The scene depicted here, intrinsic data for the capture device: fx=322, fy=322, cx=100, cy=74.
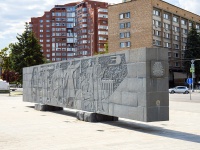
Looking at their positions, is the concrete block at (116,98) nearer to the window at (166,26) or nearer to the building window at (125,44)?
the building window at (125,44)

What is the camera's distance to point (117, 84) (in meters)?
13.7

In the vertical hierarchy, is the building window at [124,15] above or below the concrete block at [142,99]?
above

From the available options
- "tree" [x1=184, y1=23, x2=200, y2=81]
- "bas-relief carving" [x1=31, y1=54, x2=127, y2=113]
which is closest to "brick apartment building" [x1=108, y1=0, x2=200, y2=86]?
"tree" [x1=184, y1=23, x2=200, y2=81]

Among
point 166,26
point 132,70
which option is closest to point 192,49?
point 166,26

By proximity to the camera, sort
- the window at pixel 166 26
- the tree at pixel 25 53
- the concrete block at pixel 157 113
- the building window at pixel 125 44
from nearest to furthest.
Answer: the concrete block at pixel 157 113 → the tree at pixel 25 53 → the building window at pixel 125 44 → the window at pixel 166 26

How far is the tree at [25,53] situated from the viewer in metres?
53.2

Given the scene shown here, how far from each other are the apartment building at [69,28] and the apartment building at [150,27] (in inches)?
1502

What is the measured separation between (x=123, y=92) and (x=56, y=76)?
7.62 meters

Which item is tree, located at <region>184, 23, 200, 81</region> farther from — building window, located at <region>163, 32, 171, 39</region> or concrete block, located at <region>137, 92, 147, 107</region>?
concrete block, located at <region>137, 92, 147, 107</region>

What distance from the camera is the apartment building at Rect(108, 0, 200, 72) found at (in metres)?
65.9

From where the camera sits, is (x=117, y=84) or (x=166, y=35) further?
(x=166, y=35)

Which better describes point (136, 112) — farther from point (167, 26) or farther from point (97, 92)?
point (167, 26)


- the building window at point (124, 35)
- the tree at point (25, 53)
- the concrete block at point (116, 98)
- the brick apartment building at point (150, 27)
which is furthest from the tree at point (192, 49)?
the concrete block at point (116, 98)

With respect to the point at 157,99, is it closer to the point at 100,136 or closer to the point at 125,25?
the point at 100,136
